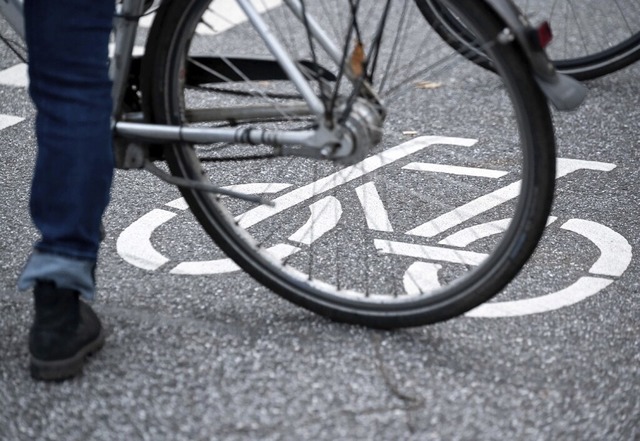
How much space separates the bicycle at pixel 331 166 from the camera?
2455 mm

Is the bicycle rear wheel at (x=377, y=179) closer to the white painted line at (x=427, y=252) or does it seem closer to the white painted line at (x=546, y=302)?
the white painted line at (x=427, y=252)

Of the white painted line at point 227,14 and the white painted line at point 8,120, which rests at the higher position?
the white painted line at point 8,120

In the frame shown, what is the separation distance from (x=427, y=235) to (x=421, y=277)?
0.35 meters

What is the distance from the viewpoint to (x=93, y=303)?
2980 mm

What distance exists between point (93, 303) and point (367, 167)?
1258mm

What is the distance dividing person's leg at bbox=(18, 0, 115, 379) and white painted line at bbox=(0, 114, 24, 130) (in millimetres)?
1904

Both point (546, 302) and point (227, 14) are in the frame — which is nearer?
point (546, 302)

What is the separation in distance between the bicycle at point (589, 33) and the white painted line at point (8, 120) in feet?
5.50

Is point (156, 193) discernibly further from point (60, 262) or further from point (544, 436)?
point (544, 436)

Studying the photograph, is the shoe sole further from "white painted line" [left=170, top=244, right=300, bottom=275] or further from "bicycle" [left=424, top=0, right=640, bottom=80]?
"bicycle" [left=424, top=0, right=640, bottom=80]

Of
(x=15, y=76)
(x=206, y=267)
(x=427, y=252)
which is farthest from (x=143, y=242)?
(x=15, y=76)

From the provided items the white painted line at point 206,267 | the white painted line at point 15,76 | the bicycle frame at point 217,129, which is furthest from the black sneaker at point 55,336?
the white painted line at point 15,76

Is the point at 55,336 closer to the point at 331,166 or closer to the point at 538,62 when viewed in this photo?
the point at 538,62

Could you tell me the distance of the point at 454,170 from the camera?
389cm
